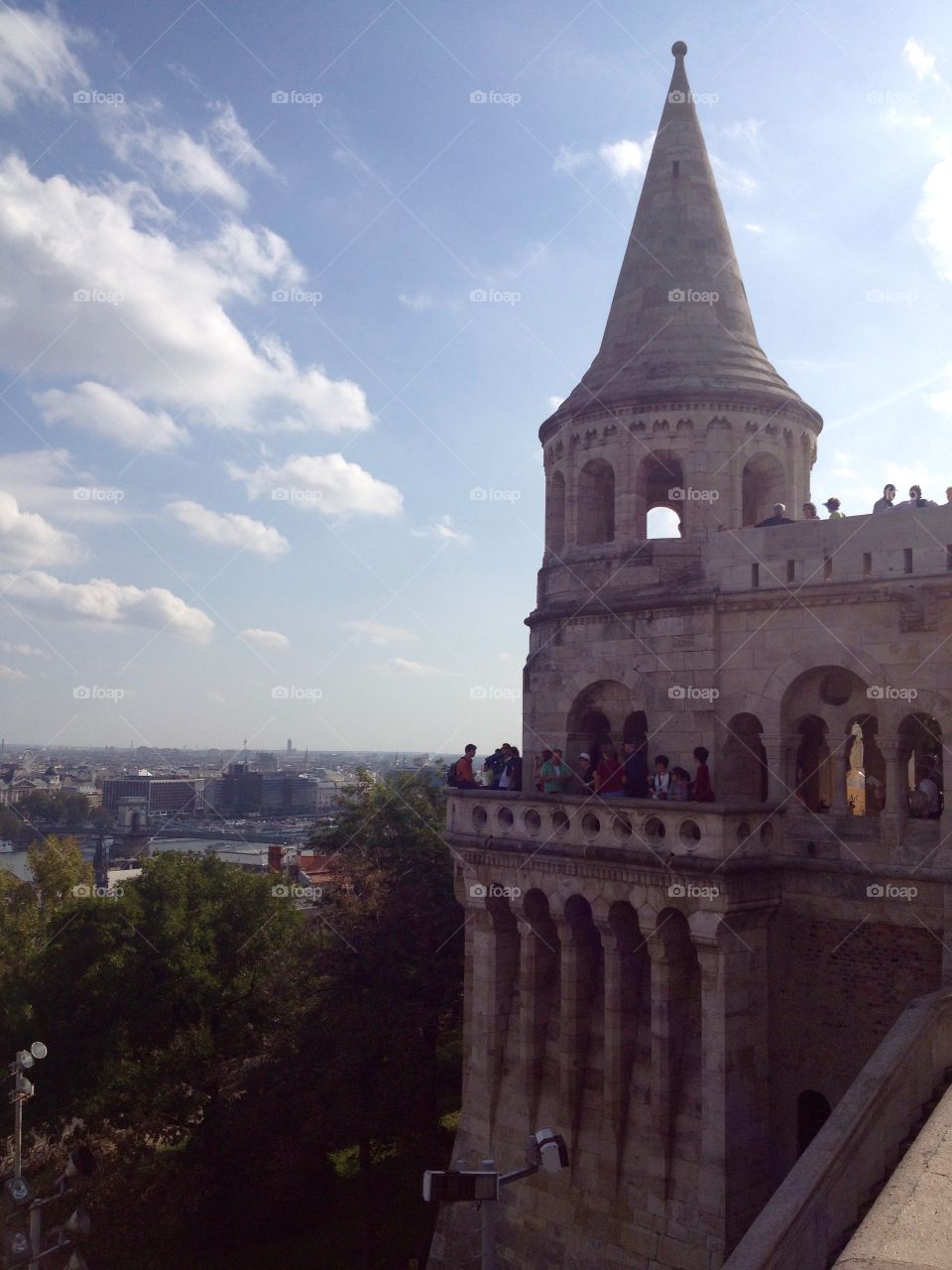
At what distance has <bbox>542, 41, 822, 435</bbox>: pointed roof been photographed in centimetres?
1997

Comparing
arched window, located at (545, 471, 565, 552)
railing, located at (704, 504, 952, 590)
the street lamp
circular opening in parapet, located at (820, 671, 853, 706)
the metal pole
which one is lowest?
the metal pole

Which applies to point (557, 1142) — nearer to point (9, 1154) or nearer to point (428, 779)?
point (9, 1154)

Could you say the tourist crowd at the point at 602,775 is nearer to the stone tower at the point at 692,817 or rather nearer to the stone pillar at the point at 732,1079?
the stone tower at the point at 692,817

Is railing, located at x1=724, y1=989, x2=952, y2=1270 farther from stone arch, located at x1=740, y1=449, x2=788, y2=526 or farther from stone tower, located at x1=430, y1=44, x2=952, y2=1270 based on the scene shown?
stone arch, located at x1=740, y1=449, x2=788, y2=526

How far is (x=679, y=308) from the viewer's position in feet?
68.3

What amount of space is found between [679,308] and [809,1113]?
1490cm

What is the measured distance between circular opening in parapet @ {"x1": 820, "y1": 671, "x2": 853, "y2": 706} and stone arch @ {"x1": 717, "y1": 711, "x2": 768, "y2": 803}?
4.28ft

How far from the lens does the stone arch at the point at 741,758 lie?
17.9 meters

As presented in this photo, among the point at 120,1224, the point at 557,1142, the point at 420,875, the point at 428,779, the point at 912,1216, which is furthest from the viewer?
the point at 428,779

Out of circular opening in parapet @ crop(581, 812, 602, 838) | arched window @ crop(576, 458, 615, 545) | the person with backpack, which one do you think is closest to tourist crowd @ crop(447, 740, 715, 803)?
the person with backpack

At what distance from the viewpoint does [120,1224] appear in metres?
23.2

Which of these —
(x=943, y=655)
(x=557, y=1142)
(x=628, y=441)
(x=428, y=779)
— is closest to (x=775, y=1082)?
(x=557, y=1142)

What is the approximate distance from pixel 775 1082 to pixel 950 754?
6002 mm

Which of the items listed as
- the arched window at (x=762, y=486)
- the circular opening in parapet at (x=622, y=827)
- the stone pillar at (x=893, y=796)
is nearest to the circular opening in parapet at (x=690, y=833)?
the circular opening in parapet at (x=622, y=827)
